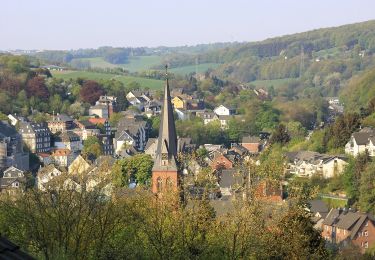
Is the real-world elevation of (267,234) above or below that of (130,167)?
above

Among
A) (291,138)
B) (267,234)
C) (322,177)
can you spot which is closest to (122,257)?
(267,234)

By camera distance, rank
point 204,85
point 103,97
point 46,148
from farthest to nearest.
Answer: point 204,85
point 103,97
point 46,148

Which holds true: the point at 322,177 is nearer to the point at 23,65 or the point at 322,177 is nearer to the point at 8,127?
the point at 8,127

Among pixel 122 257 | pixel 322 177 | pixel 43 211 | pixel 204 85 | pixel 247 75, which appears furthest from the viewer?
pixel 247 75

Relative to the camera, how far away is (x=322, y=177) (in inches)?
1827

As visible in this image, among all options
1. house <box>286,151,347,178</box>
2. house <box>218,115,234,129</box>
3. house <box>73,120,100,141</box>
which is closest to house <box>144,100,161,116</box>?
house <box>218,115,234,129</box>

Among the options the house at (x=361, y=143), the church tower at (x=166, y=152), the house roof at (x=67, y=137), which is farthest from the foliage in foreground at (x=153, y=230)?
the house roof at (x=67, y=137)

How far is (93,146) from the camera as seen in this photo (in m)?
65.4

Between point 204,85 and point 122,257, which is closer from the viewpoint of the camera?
point 122,257

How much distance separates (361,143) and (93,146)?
24274 mm

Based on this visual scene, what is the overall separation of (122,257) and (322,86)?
131553 mm

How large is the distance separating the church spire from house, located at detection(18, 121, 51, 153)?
1429 inches

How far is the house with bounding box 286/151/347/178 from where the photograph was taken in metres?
46.5

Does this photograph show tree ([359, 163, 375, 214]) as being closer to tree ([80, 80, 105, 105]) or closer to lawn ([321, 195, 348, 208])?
lawn ([321, 195, 348, 208])
